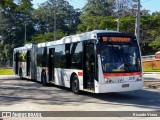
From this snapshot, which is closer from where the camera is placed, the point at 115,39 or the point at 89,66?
the point at 115,39

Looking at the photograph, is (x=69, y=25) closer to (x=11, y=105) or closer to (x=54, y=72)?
(x=54, y=72)

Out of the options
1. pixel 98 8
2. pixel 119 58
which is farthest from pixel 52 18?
pixel 119 58

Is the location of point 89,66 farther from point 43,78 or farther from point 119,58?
point 43,78

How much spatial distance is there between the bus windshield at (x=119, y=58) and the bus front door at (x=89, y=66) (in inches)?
24.3

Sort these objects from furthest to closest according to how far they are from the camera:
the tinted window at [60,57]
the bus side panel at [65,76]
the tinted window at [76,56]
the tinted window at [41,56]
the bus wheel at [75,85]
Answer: the tinted window at [41,56] → the tinted window at [60,57] → the bus wheel at [75,85] → the tinted window at [76,56] → the bus side panel at [65,76]

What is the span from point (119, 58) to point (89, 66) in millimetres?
1437

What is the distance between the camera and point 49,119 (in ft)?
32.0

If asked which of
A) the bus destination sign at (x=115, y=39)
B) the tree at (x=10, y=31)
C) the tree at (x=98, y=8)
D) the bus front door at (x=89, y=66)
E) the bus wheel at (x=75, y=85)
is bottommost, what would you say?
the bus wheel at (x=75, y=85)

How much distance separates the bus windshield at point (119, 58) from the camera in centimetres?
1403

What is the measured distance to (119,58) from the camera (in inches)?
562

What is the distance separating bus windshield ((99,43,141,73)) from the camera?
46.0 ft

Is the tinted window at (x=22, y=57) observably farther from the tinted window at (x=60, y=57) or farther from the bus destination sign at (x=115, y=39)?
the bus destination sign at (x=115, y=39)

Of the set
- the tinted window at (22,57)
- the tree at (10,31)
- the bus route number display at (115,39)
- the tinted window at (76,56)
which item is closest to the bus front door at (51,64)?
the tinted window at (76,56)

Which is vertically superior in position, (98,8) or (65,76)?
(98,8)
